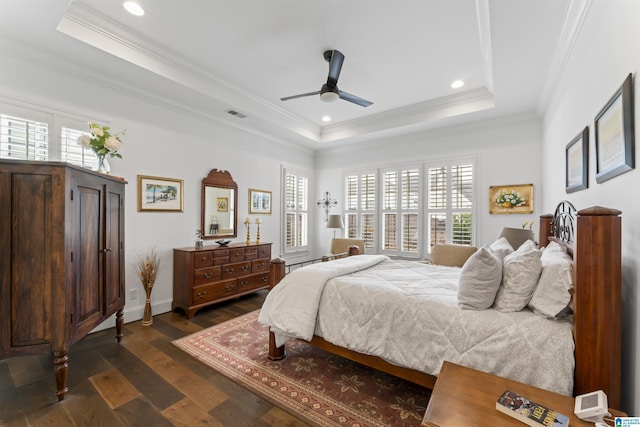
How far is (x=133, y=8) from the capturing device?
8.13 feet

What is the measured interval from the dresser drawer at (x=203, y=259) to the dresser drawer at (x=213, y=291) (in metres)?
0.29

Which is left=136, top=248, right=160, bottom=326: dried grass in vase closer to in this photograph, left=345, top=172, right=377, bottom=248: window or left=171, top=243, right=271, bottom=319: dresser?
left=171, top=243, right=271, bottom=319: dresser

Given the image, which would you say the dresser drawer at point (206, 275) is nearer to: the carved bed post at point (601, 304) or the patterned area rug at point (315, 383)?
the patterned area rug at point (315, 383)

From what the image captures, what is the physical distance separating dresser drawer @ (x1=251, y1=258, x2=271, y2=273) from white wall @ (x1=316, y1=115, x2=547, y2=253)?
3.00 m

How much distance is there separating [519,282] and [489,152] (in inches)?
137

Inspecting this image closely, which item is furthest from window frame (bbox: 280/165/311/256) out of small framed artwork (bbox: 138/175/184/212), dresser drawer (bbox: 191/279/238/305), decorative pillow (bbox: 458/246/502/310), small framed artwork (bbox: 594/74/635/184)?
small framed artwork (bbox: 594/74/635/184)

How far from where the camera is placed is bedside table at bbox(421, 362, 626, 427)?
1.06m

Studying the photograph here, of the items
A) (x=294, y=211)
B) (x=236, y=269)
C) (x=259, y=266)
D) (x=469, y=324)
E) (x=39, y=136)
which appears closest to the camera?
(x=469, y=324)

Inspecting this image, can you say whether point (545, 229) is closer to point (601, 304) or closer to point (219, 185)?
point (601, 304)

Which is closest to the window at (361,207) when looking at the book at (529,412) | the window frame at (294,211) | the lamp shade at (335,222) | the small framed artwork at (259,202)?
the lamp shade at (335,222)

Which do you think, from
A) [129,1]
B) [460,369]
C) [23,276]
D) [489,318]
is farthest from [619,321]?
[129,1]

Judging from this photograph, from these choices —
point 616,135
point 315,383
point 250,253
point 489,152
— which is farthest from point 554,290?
point 250,253

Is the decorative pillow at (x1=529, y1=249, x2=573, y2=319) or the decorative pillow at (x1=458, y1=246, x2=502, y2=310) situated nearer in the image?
the decorative pillow at (x1=529, y1=249, x2=573, y2=319)

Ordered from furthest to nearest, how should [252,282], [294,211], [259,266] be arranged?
1. [294,211]
2. [259,266]
3. [252,282]
